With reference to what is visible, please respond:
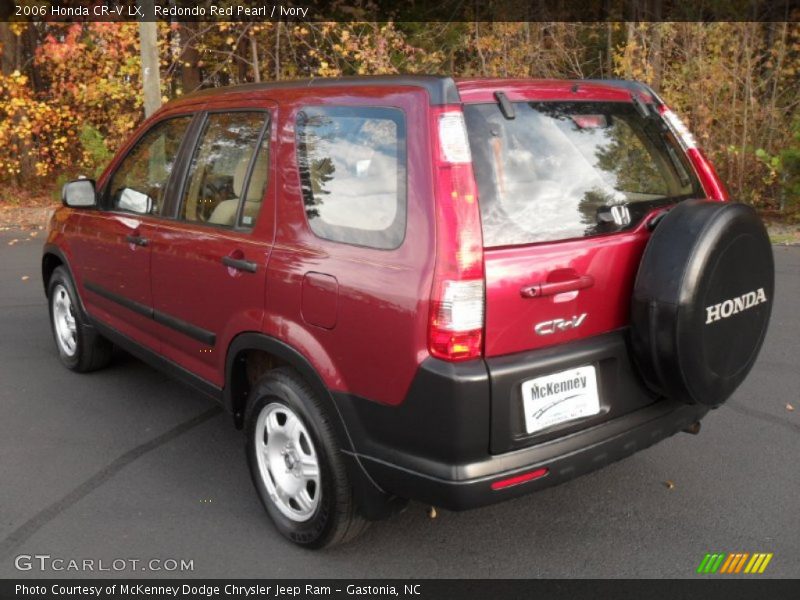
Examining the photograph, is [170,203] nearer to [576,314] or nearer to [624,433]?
[576,314]

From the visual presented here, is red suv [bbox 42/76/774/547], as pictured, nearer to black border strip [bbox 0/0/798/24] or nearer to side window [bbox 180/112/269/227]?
side window [bbox 180/112/269/227]

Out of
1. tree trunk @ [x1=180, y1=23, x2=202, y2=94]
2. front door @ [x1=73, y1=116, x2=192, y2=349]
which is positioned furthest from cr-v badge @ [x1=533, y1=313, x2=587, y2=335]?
tree trunk @ [x1=180, y1=23, x2=202, y2=94]

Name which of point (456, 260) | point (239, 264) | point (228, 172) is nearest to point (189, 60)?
point (228, 172)

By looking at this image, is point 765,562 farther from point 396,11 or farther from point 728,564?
point 396,11

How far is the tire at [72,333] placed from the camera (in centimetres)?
504

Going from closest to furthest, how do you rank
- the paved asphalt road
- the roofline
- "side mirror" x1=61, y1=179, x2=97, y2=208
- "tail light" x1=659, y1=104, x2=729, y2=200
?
the roofline, the paved asphalt road, "tail light" x1=659, y1=104, x2=729, y2=200, "side mirror" x1=61, y1=179, x2=97, y2=208

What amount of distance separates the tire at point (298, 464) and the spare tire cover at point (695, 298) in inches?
46.8

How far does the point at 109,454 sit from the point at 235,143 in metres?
1.78

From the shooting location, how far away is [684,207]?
2.83m

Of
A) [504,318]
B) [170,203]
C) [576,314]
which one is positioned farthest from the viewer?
[170,203]

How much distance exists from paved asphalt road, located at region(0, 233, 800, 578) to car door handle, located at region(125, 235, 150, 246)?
1.07 metres

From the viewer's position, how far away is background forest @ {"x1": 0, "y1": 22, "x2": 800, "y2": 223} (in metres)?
12.1

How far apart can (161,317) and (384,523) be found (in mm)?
1558
